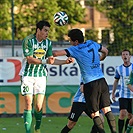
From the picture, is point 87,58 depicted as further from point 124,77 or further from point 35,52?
point 124,77

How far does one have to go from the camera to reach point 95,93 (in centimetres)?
1018

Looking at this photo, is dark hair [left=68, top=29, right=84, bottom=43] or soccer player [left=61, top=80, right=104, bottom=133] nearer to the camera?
dark hair [left=68, top=29, right=84, bottom=43]

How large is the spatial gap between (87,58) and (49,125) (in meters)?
5.96

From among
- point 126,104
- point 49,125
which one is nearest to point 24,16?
point 49,125

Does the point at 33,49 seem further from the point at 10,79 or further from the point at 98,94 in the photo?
the point at 10,79

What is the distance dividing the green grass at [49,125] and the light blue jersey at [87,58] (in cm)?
394

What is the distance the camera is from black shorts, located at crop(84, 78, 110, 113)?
1018 cm

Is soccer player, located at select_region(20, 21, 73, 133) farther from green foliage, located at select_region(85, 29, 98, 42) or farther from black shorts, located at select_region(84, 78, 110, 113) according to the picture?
green foliage, located at select_region(85, 29, 98, 42)

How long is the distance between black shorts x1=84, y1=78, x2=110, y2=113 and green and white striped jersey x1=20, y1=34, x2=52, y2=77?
1679mm

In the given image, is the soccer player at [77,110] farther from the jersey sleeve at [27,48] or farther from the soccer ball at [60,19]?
the soccer ball at [60,19]

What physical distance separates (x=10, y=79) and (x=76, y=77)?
6.60ft

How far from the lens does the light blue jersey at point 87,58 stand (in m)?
10.2

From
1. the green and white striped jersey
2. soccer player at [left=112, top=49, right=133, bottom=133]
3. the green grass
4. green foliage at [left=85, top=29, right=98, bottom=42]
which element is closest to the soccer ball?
soccer player at [left=112, top=49, right=133, bottom=133]

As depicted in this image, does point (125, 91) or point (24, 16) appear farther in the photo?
point (24, 16)
